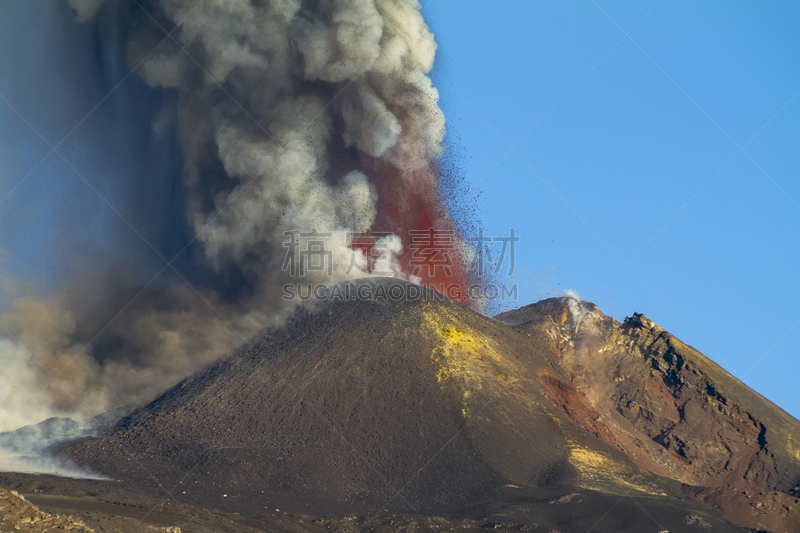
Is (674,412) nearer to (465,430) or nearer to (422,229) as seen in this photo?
(465,430)

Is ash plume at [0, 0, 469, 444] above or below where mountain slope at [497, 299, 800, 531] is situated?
above

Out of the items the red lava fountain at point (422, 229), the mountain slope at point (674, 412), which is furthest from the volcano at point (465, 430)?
the red lava fountain at point (422, 229)

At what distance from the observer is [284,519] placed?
2612cm

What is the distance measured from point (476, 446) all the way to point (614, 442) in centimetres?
1138

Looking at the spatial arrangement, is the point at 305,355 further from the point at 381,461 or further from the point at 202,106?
the point at 202,106

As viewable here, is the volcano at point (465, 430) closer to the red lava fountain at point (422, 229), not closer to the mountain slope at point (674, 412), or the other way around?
the mountain slope at point (674, 412)

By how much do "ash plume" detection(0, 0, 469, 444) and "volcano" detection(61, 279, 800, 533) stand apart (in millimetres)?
9892

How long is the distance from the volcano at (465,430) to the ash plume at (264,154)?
9.89 meters

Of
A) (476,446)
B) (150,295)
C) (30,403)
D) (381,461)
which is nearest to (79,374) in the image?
(30,403)

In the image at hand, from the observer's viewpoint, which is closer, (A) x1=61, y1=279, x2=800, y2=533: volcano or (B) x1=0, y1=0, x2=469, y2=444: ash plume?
(A) x1=61, y1=279, x2=800, y2=533: volcano

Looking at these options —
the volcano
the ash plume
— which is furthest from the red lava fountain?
the volcano

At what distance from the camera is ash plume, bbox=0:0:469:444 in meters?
50.5

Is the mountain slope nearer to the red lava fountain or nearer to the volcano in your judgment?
the volcano

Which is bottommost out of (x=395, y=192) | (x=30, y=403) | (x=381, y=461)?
(x=381, y=461)
